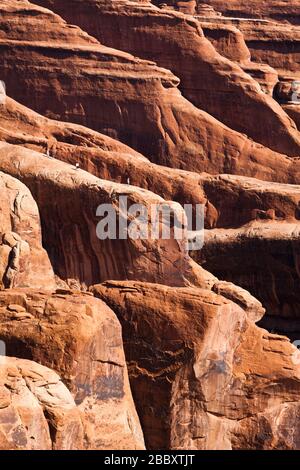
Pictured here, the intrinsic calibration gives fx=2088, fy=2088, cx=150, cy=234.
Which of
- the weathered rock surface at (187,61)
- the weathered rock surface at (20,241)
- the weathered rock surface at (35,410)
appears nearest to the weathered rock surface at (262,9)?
the weathered rock surface at (187,61)

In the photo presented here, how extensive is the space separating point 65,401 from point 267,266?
1743cm

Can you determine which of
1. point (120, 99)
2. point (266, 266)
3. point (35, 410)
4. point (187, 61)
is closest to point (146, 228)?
point (266, 266)

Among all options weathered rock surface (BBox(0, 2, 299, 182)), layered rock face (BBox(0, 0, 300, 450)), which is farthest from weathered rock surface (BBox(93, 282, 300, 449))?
weathered rock surface (BBox(0, 2, 299, 182))

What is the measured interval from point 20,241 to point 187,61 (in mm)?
18416

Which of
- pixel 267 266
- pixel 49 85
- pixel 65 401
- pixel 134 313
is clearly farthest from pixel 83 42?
pixel 65 401

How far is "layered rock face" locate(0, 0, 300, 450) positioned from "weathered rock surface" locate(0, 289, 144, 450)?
4 cm

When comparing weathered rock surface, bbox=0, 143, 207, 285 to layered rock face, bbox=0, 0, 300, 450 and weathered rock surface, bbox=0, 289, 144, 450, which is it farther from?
weathered rock surface, bbox=0, 289, 144, 450

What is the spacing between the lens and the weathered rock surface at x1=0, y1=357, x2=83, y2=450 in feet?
117

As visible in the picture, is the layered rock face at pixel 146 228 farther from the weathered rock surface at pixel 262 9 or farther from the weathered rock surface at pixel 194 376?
the weathered rock surface at pixel 262 9

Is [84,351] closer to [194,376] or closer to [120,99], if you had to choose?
[194,376]

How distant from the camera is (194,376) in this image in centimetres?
4225

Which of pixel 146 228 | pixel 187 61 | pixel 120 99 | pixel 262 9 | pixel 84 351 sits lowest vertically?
pixel 84 351

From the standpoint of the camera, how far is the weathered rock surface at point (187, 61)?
62.2 m
